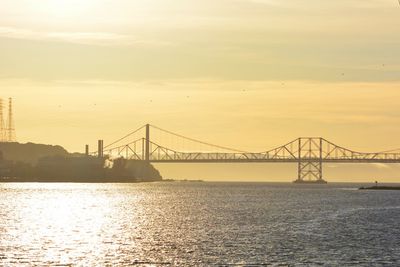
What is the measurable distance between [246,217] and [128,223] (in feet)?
57.7

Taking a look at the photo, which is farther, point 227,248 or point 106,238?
point 106,238

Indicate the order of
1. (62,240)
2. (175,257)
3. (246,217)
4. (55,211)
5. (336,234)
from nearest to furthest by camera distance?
(175,257)
(62,240)
(336,234)
(246,217)
(55,211)

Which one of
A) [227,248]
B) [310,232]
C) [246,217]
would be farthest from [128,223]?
[227,248]

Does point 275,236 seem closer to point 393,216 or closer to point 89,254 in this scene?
point 89,254

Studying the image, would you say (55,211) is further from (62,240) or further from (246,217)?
(62,240)

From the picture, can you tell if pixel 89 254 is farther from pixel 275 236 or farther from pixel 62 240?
pixel 275 236

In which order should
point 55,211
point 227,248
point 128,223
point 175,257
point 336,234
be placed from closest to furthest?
1. point 175,257
2. point 227,248
3. point 336,234
4. point 128,223
5. point 55,211

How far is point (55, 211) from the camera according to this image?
14238 cm

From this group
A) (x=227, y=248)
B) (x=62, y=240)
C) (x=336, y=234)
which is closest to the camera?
(x=227, y=248)

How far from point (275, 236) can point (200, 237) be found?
7.03m

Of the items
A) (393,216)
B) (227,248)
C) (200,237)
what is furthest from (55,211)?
(227,248)

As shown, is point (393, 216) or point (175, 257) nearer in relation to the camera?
point (175, 257)

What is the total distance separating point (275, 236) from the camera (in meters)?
89.3

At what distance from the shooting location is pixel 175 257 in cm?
7050
